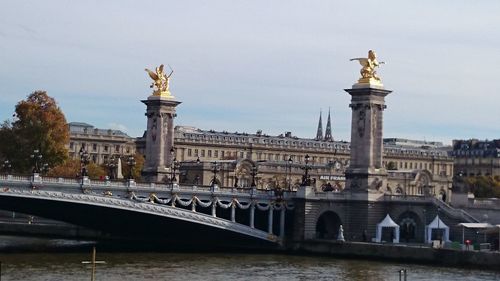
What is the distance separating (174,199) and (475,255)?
22.5 metres

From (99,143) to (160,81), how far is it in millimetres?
66446

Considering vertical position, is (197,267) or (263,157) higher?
(263,157)

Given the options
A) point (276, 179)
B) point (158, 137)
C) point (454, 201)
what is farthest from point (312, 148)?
point (454, 201)

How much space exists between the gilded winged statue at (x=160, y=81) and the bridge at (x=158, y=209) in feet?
53.5

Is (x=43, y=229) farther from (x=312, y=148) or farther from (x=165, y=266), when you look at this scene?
(x=312, y=148)

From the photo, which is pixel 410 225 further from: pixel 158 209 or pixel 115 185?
pixel 115 185

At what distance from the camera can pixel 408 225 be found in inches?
3755

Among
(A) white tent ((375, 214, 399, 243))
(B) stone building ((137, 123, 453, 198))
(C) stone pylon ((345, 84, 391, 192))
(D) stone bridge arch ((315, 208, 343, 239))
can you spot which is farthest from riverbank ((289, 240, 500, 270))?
(B) stone building ((137, 123, 453, 198))

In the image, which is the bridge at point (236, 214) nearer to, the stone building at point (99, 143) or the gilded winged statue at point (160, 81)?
the gilded winged statue at point (160, 81)

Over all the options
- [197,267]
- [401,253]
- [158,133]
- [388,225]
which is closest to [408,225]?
[388,225]

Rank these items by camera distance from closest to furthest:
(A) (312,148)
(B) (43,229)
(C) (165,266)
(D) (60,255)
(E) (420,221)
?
(C) (165,266) → (D) (60,255) → (E) (420,221) → (B) (43,229) → (A) (312,148)

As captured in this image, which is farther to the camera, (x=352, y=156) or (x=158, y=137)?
(x=158, y=137)

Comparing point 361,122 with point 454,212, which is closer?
point 454,212

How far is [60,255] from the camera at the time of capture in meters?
80.6
